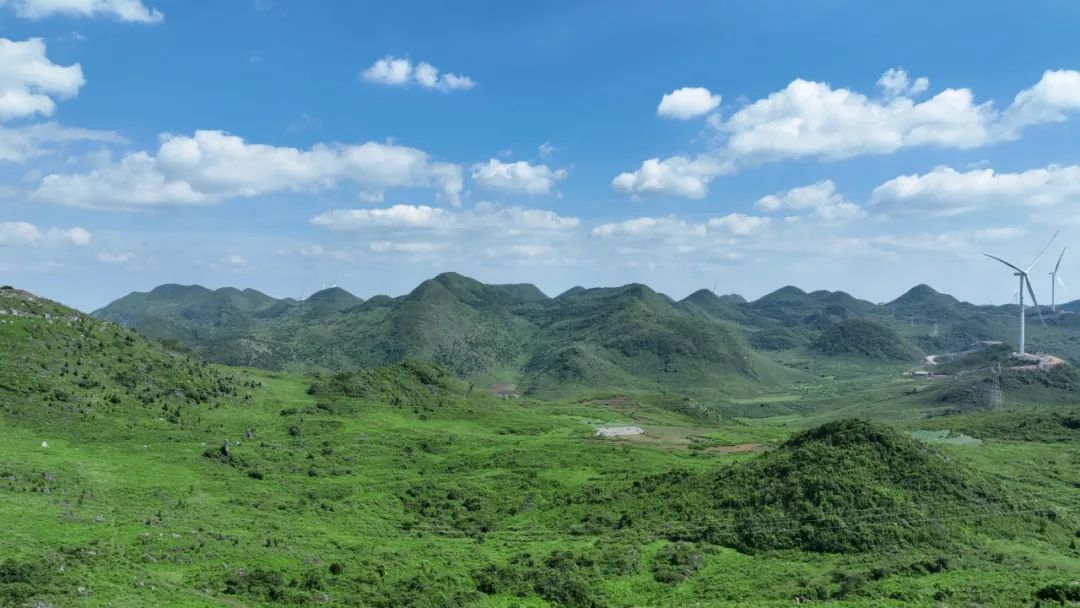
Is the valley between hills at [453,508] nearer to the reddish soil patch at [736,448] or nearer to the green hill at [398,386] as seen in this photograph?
the reddish soil patch at [736,448]

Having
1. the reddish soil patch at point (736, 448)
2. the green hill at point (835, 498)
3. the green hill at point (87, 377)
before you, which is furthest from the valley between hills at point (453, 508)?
the reddish soil patch at point (736, 448)

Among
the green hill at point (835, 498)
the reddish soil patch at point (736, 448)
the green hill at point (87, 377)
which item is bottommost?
the reddish soil patch at point (736, 448)

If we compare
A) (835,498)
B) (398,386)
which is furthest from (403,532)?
(398,386)

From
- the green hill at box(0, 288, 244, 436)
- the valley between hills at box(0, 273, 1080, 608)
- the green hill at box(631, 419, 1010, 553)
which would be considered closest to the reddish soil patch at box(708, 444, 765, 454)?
the valley between hills at box(0, 273, 1080, 608)

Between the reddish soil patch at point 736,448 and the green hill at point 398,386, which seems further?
the green hill at point 398,386

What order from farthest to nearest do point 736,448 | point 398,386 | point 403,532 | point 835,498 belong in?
point 398,386
point 736,448
point 403,532
point 835,498

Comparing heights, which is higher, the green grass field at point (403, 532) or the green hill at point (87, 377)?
the green hill at point (87, 377)

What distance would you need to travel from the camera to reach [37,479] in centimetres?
6738

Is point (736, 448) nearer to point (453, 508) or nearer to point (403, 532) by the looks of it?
point (453, 508)

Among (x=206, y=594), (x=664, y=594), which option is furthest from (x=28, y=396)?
(x=664, y=594)

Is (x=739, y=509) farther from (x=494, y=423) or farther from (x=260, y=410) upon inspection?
(x=260, y=410)

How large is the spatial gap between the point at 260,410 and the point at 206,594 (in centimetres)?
7745

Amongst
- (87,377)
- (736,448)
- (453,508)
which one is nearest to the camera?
(453,508)

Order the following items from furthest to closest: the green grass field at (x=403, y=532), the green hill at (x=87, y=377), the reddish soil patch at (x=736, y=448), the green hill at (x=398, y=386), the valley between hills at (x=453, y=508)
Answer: the green hill at (x=398, y=386) < the reddish soil patch at (x=736, y=448) < the green hill at (x=87, y=377) < the valley between hills at (x=453, y=508) < the green grass field at (x=403, y=532)
